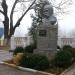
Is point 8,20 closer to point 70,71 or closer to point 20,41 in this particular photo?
point 20,41

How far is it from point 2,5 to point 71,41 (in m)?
12.7

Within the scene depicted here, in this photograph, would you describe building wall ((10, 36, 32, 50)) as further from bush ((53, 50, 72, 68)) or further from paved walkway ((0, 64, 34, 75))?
bush ((53, 50, 72, 68))

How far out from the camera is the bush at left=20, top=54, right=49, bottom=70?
46.2 feet

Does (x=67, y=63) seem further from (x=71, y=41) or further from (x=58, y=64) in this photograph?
(x=71, y=41)

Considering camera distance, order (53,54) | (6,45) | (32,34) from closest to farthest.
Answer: (53,54)
(32,34)
(6,45)

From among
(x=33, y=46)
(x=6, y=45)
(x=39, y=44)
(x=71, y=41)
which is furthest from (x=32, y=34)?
(x=39, y=44)

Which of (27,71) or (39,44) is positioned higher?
(39,44)

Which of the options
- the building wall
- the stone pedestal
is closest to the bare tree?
the building wall

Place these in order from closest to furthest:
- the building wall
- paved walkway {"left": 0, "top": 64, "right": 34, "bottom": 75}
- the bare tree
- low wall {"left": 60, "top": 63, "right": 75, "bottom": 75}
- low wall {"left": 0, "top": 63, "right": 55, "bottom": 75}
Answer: low wall {"left": 60, "top": 63, "right": 75, "bottom": 75}, low wall {"left": 0, "top": 63, "right": 55, "bottom": 75}, paved walkway {"left": 0, "top": 64, "right": 34, "bottom": 75}, the building wall, the bare tree

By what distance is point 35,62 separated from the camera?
14.4 m

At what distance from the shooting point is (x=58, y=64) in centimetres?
1459

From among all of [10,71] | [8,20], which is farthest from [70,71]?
[8,20]

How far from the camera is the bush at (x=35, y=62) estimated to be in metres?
14.1

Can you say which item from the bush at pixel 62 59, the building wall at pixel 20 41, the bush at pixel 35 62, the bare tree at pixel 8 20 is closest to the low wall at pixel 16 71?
the bush at pixel 35 62
